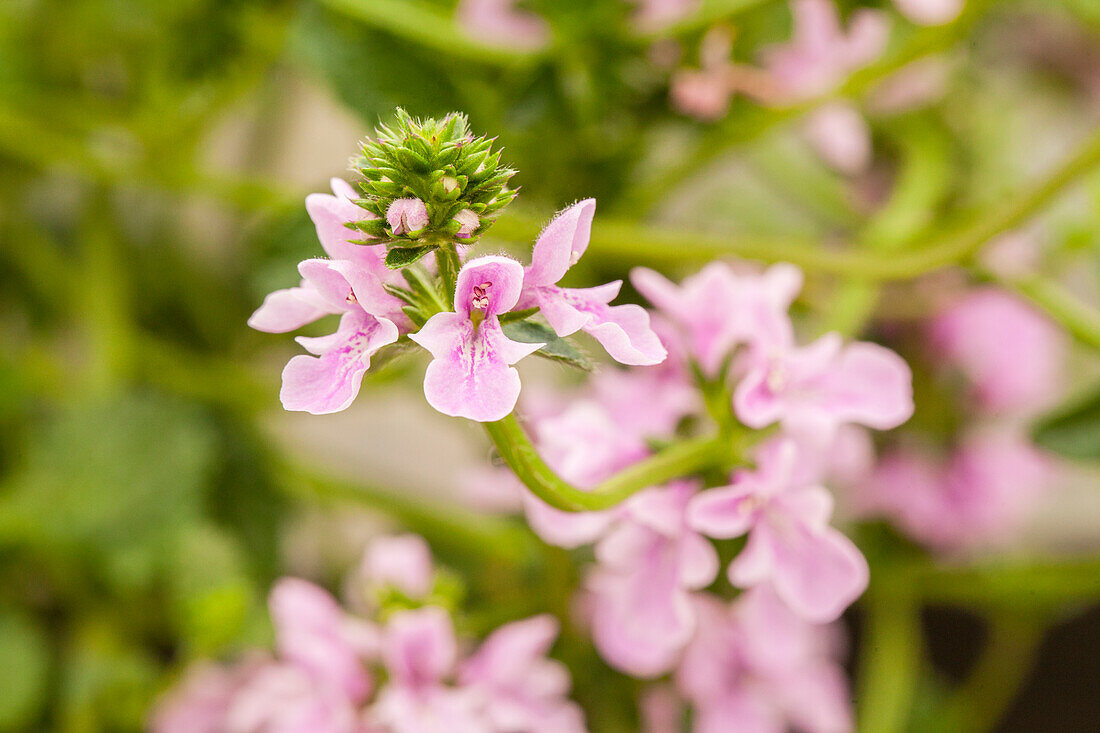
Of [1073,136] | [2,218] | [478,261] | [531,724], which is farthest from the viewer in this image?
[1073,136]

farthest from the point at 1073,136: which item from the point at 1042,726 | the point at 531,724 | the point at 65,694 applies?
the point at 65,694

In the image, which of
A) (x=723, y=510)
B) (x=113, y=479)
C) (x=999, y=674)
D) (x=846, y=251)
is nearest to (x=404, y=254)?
(x=723, y=510)

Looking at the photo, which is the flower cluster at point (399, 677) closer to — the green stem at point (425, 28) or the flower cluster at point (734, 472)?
the flower cluster at point (734, 472)

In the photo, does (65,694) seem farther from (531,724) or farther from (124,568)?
(531,724)

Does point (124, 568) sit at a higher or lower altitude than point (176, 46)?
lower

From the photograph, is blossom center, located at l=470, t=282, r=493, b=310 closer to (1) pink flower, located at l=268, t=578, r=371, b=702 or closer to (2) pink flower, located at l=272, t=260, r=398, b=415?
(2) pink flower, located at l=272, t=260, r=398, b=415

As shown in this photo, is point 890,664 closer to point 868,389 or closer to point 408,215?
point 868,389

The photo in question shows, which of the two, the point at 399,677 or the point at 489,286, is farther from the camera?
the point at 399,677
